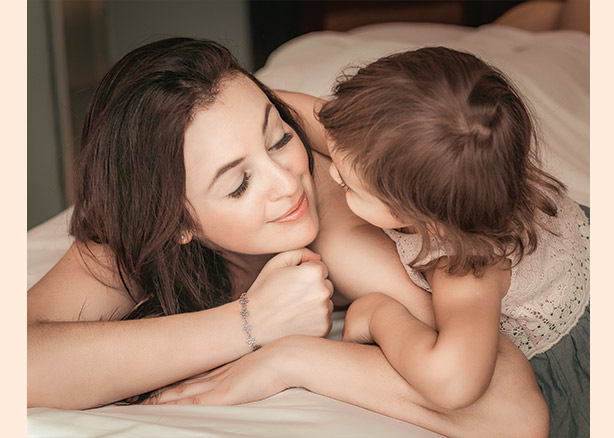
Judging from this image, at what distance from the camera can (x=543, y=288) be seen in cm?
112

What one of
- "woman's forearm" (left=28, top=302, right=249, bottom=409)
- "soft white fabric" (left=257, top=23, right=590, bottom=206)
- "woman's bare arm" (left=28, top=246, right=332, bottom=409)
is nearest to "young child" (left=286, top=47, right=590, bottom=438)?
"woman's bare arm" (left=28, top=246, right=332, bottom=409)

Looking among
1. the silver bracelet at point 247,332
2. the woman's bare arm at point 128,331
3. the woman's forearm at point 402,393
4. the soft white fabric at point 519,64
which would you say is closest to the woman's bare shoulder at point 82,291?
the woman's bare arm at point 128,331

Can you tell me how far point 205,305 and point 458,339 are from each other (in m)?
0.51

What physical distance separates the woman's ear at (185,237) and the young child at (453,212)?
0.89 feet

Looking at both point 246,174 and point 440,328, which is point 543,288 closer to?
point 440,328

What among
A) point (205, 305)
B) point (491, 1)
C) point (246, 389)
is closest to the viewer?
point (246, 389)

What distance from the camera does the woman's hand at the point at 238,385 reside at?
1010mm

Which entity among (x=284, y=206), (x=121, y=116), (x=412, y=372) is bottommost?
(x=412, y=372)

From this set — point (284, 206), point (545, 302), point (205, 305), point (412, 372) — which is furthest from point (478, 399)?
point (205, 305)

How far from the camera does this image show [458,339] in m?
0.90

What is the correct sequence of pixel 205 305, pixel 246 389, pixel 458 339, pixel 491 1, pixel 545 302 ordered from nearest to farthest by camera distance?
pixel 458 339, pixel 246 389, pixel 545 302, pixel 205 305, pixel 491 1

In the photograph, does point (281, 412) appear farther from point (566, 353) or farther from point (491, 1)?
point (491, 1)

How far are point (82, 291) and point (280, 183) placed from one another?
0.37m

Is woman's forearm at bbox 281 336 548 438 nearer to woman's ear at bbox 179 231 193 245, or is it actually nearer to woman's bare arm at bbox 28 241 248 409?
woman's bare arm at bbox 28 241 248 409
